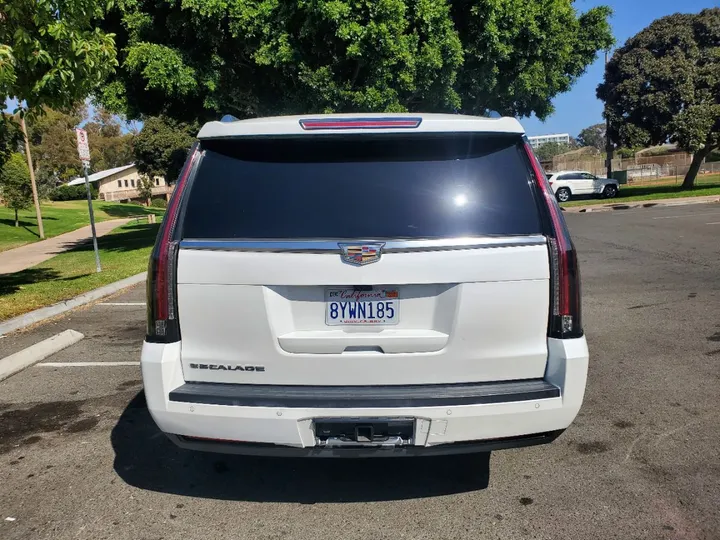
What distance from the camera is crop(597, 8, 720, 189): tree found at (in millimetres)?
27875

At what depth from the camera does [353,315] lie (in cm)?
288

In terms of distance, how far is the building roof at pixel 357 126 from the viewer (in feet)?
9.86

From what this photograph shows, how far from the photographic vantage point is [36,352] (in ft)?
20.2

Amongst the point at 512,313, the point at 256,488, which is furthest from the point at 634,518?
the point at 256,488

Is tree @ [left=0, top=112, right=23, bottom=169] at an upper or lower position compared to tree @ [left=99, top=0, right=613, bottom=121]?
lower

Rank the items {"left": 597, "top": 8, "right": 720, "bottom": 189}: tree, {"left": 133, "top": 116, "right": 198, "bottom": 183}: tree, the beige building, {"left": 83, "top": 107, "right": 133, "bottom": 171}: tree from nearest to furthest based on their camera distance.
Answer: {"left": 133, "top": 116, "right": 198, "bottom": 183}: tree
{"left": 597, "top": 8, "right": 720, "bottom": 189}: tree
the beige building
{"left": 83, "top": 107, "right": 133, "bottom": 171}: tree

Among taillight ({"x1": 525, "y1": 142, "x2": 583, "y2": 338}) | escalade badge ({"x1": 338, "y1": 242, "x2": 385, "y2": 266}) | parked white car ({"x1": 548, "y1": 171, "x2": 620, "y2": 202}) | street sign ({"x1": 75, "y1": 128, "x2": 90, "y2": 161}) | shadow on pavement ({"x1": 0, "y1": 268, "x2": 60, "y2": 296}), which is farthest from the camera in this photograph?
parked white car ({"x1": 548, "y1": 171, "x2": 620, "y2": 202})

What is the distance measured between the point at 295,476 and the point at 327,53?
11719 millimetres

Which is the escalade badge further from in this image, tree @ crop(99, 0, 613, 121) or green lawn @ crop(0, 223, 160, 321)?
tree @ crop(99, 0, 613, 121)

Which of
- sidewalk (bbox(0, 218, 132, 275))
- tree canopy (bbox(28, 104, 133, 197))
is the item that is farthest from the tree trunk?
tree canopy (bbox(28, 104, 133, 197))

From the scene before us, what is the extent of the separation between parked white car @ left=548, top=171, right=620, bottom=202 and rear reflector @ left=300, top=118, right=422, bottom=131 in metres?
31.1

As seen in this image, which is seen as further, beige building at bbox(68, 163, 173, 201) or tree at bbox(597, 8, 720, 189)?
beige building at bbox(68, 163, 173, 201)

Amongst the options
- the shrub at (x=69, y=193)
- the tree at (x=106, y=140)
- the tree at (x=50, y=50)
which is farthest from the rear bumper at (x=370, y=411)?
the tree at (x=106, y=140)

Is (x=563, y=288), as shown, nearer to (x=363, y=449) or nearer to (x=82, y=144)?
(x=363, y=449)
